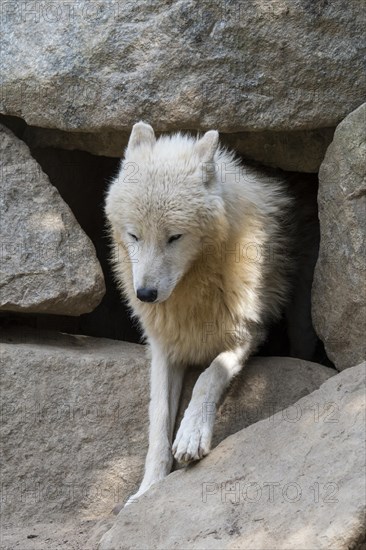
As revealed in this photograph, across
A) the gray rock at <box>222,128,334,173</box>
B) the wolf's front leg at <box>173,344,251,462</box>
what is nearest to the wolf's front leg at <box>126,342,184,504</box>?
the wolf's front leg at <box>173,344,251,462</box>

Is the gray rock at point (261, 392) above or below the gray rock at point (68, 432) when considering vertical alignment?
above

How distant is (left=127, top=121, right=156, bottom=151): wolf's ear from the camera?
223 inches

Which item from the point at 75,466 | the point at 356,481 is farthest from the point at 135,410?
the point at 356,481

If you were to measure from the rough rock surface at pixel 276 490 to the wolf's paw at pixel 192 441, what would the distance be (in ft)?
0.20

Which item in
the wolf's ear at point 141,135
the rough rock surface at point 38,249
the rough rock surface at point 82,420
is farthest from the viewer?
the rough rock surface at point 38,249

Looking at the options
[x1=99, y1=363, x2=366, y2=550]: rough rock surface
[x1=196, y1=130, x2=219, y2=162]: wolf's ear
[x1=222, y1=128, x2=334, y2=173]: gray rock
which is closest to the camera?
[x1=99, y1=363, x2=366, y2=550]: rough rock surface

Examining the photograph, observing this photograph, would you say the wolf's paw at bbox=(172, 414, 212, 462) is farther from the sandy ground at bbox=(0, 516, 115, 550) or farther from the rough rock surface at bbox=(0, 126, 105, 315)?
the rough rock surface at bbox=(0, 126, 105, 315)

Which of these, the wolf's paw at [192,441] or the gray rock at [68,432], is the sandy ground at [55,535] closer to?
the gray rock at [68,432]

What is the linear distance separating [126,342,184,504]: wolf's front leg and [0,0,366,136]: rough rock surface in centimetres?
147

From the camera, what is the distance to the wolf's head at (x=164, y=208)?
536 cm

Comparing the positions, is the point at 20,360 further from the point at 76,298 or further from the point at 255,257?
the point at 255,257

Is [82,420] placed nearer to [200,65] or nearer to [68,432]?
[68,432]

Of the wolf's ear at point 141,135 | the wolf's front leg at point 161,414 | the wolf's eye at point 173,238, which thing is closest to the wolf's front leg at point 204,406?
the wolf's front leg at point 161,414

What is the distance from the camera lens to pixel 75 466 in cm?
589
